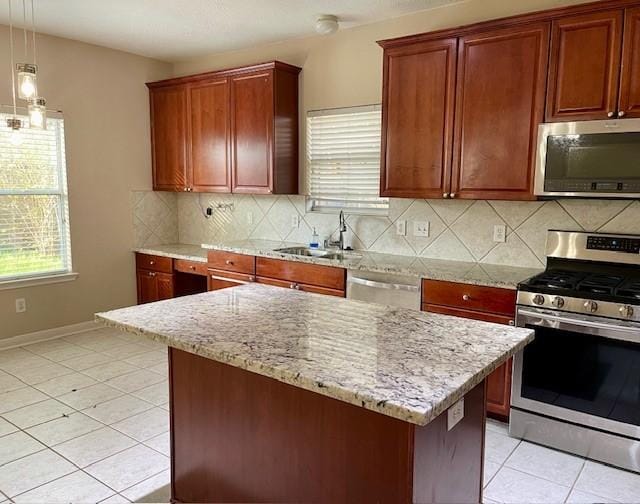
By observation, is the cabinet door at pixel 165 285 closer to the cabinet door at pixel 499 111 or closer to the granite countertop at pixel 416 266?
the granite countertop at pixel 416 266

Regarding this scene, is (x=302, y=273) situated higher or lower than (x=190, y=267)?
higher

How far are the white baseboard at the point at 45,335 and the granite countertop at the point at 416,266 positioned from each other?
1.42 metres

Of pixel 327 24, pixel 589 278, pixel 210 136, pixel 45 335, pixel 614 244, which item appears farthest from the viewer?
pixel 210 136

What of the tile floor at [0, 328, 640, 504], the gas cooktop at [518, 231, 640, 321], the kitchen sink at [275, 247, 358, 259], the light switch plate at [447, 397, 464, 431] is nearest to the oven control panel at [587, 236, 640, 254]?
the gas cooktop at [518, 231, 640, 321]

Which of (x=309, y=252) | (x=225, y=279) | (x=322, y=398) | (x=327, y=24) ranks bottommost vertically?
(x=225, y=279)

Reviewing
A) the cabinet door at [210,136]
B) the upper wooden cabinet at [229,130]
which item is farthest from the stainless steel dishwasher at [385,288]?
the cabinet door at [210,136]

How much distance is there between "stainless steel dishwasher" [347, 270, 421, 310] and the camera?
3238 millimetres

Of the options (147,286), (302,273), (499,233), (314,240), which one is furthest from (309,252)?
(147,286)

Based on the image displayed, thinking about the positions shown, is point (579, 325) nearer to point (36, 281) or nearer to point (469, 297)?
point (469, 297)

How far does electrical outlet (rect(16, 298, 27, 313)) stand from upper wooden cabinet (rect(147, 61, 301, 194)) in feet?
5.65

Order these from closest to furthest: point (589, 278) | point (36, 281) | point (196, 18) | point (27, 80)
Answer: point (27, 80)
point (589, 278)
point (196, 18)
point (36, 281)

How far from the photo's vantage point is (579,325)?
2.59 metres

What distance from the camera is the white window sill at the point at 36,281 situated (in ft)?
14.0

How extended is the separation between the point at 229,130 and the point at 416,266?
2.24 metres
